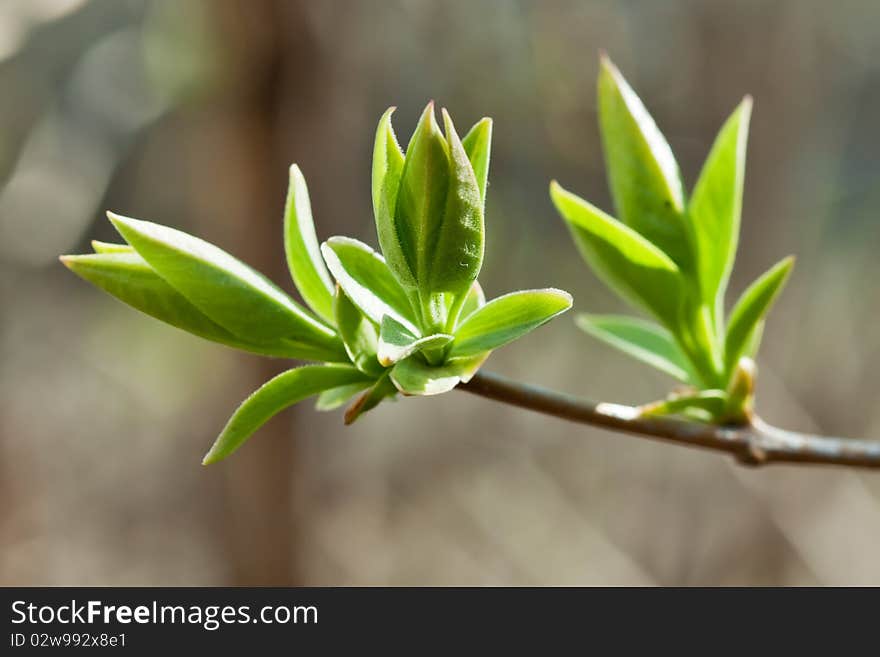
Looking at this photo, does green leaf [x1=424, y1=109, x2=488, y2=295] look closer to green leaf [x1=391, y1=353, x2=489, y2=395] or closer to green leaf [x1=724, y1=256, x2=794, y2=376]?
green leaf [x1=391, y1=353, x2=489, y2=395]

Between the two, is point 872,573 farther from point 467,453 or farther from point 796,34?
point 796,34

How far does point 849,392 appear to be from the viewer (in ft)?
6.97

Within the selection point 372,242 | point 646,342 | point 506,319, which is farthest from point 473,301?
point 372,242

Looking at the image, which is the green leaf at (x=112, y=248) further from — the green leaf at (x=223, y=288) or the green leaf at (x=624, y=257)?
the green leaf at (x=624, y=257)

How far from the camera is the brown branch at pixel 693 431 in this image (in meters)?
0.36

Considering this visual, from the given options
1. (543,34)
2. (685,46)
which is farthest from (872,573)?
(543,34)

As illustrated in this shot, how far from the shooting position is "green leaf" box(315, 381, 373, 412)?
14.1 inches

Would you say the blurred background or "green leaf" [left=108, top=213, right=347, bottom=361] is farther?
the blurred background

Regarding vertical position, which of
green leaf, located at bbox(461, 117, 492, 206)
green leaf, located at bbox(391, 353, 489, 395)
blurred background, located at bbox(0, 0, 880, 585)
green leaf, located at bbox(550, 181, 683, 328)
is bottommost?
green leaf, located at bbox(391, 353, 489, 395)

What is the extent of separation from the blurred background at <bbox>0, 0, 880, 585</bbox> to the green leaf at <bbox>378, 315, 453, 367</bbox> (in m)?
1.30

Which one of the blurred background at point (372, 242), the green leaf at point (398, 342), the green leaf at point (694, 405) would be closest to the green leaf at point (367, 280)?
the green leaf at point (398, 342)

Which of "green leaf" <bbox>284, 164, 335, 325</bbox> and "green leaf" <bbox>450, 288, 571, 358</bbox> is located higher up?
"green leaf" <bbox>284, 164, 335, 325</bbox>

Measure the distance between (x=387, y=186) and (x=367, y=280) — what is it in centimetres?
5

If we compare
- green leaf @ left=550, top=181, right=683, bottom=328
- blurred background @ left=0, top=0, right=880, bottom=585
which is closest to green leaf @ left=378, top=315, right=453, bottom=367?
green leaf @ left=550, top=181, right=683, bottom=328
